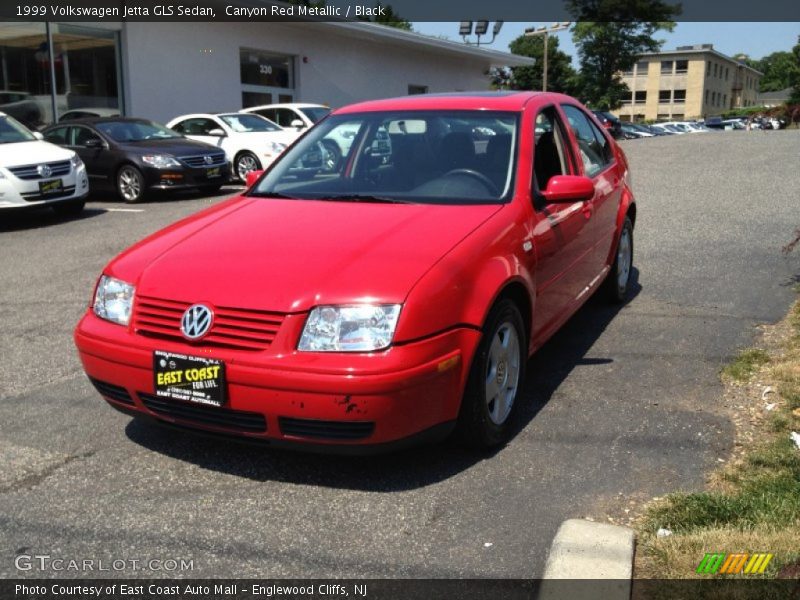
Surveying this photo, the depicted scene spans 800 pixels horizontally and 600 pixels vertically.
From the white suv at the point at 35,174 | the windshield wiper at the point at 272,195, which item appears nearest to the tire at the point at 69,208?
the white suv at the point at 35,174

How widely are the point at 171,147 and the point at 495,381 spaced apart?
1084 cm

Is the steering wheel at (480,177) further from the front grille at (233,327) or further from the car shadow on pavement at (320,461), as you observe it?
the front grille at (233,327)

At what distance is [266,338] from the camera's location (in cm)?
318

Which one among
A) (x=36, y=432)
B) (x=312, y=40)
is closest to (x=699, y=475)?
(x=36, y=432)

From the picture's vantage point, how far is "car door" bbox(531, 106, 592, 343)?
421 centimetres

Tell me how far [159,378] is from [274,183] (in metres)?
1.69

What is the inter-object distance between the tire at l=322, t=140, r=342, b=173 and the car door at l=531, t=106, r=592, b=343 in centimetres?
113

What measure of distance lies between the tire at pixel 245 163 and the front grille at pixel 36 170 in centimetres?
413

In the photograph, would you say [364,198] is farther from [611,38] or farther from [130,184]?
[611,38]

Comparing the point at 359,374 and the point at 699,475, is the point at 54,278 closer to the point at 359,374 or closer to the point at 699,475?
the point at 359,374

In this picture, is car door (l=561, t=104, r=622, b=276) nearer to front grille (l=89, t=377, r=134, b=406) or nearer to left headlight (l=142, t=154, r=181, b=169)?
front grille (l=89, t=377, r=134, b=406)

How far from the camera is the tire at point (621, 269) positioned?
6.13 m

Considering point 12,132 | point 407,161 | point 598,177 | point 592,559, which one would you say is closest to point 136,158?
point 12,132

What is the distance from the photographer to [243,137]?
14.9 m
